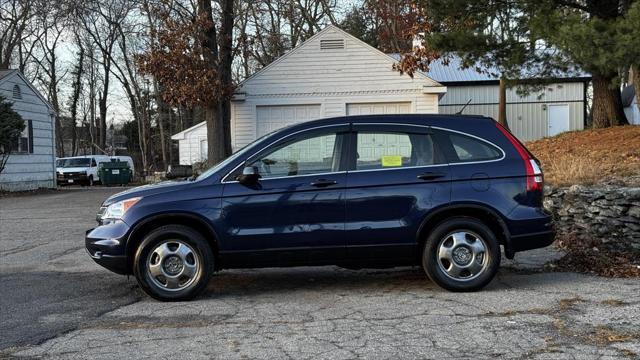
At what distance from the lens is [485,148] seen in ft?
21.2

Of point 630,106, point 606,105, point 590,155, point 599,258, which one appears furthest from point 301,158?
point 630,106

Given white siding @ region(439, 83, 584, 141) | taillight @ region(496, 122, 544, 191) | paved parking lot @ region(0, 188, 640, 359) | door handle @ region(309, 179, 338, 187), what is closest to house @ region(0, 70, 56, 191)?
white siding @ region(439, 83, 584, 141)

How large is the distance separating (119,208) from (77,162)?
3225 centimetres

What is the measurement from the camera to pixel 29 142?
26406mm

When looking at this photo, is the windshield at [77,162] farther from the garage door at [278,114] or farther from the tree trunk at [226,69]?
the garage door at [278,114]

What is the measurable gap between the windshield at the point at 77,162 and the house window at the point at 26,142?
9.45 meters

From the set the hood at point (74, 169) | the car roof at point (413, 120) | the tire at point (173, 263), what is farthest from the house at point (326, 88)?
the hood at point (74, 169)

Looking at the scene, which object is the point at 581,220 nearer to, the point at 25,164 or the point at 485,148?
the point at 485,148

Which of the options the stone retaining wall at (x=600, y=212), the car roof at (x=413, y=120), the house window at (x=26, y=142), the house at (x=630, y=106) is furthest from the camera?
the house at (x=630, y=106)

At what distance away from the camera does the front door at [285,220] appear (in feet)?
20.4

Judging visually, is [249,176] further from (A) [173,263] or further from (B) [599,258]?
(B) [599,258]

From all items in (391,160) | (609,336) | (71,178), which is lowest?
(609,336)

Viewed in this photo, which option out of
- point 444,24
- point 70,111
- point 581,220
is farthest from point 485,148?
point 70,111

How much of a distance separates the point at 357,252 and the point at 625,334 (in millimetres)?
2499
